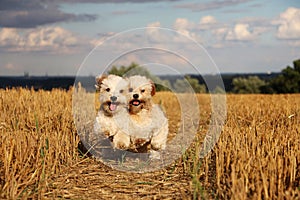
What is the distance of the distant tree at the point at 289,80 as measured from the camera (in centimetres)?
4334

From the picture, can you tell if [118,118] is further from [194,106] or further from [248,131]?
[194,106]

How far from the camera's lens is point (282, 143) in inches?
201

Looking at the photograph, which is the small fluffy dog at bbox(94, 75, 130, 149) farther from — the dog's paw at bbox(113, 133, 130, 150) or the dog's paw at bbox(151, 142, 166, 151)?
the dog's paw at bbox(151, 142, 166, 151)

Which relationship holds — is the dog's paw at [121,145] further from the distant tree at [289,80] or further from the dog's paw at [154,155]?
the distant tree at [289,80]

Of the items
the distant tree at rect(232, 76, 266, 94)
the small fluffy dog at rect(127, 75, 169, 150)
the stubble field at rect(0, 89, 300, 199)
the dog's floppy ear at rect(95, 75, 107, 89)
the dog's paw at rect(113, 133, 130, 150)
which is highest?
the distant tree at rect(232, 76, 266, 94)

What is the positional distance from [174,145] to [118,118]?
2007mm

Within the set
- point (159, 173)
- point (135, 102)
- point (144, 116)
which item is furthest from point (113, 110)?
point (159, 173)

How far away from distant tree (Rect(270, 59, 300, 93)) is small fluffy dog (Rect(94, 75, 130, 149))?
131ft

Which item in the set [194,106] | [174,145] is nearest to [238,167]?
[174,145]

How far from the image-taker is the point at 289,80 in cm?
4416

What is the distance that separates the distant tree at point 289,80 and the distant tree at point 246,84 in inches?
440

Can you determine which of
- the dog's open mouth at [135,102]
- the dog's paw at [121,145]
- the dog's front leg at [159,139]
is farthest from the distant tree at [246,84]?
the dog's open mouth at [135,102]

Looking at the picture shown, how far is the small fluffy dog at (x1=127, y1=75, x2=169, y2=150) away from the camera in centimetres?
533

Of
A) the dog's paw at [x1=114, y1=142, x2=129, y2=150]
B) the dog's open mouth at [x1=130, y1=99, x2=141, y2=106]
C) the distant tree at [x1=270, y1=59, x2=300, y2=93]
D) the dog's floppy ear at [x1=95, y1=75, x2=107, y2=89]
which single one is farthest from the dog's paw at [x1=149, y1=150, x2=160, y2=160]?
the distant tree at [x1=270, y1=59, x2=300, y2=93]
